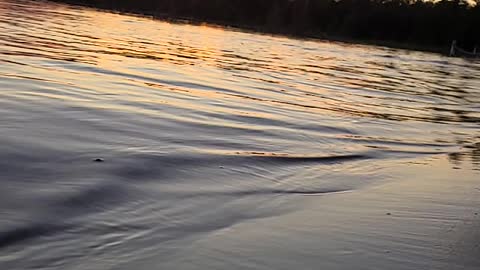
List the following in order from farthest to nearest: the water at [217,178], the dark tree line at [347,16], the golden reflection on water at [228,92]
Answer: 1. the dark tree line at [347,16]
2. the golden reflection on water at [228,92]
3. the water at [217,178]

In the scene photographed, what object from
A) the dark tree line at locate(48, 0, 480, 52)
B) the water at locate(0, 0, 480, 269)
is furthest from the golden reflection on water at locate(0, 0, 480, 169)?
the dark tree line at locate(48, 0, 480, 52)

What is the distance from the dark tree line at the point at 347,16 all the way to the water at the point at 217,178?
60.3m

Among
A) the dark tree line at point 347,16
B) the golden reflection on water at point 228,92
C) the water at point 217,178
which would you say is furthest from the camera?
the dark tree line at point 347,16

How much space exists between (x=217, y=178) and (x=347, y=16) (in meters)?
74.3

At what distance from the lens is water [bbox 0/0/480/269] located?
10.1 ft

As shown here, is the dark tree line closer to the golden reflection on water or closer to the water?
the golden reflection on water

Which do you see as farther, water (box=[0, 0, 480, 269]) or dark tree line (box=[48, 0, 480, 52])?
dark tree line (box=[48, 0, 480, 52])

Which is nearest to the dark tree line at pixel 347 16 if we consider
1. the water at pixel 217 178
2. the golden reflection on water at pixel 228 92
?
the golden reflection on water at pixel 228 92

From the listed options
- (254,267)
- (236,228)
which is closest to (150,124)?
(236,228)

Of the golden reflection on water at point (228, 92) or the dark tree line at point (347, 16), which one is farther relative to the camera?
the dark tree line at point (347, 16)

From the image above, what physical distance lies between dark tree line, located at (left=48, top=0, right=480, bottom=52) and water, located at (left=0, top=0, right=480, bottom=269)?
60305 mm

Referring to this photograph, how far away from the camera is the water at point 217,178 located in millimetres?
3084

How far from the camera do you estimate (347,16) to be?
251ft

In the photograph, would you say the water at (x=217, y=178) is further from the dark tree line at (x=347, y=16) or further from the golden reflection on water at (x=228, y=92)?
the dark tree line at (x=347, y=16)
